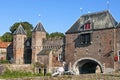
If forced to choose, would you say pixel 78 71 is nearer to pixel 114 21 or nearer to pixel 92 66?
pixel 92 66

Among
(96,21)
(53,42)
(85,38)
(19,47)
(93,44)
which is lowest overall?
(93,44)

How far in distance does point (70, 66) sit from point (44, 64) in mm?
5120

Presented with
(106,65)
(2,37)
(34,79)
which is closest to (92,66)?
(106,65)

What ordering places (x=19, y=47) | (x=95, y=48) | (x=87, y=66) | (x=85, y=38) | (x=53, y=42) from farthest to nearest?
(x=19, y=47)
(x=53, y=42)
(x=87, y=66)
(x=85, y=38)
(x=95, y=48)

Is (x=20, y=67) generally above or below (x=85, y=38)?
below

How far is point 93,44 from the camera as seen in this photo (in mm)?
43562

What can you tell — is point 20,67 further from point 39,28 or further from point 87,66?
point 87,66

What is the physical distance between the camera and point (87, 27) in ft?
147

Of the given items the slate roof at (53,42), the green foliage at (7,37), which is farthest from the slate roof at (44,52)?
the green foliage at (7,37)

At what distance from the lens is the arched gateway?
43.7 meters

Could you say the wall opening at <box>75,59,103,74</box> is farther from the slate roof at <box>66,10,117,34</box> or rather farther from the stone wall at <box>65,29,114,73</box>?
the slate roof at <box>66,10,117,34</box>

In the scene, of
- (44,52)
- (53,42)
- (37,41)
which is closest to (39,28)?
(37,41)

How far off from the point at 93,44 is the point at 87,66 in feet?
21.2

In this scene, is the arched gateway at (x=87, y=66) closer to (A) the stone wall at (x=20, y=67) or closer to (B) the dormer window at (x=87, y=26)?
(B) the dormer window at (x=87, y=26)
